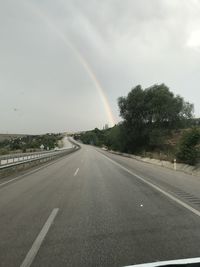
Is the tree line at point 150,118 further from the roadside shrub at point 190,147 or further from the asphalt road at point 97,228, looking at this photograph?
the asphalt road at point 97,228

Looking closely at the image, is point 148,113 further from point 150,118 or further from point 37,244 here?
point 37,244

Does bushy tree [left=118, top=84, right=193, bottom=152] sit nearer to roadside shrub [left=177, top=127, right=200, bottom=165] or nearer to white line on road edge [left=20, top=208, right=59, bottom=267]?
roadside shrub [left=177, top=127, right=200, bottom=165]

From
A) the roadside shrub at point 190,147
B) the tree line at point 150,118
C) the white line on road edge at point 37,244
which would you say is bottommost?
the white line on road edge at point 37,244

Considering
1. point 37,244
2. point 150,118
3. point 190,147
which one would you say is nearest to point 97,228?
point 37,244

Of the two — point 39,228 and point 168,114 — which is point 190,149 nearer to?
point 39,228

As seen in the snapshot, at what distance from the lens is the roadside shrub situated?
90.6ft

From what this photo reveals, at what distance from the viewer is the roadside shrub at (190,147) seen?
90.6 feet

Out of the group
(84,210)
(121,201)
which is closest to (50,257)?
(84,210)

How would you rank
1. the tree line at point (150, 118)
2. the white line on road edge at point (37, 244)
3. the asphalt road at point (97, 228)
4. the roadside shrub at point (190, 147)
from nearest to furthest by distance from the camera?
1. the white line on road edge at point (37, 244)
2. the asphalt road at point (97, 228)
3. the roadside shrub at point (190, 147)
4. the tree line at point (150, 118)

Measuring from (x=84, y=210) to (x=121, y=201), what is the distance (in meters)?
1.85

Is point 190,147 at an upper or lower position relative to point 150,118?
lower

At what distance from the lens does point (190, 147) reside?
95.2ft

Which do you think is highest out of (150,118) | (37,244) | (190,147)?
(150,118)

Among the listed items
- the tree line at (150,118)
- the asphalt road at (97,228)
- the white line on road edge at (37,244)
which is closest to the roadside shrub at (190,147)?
the asphalt road at (97,228)
